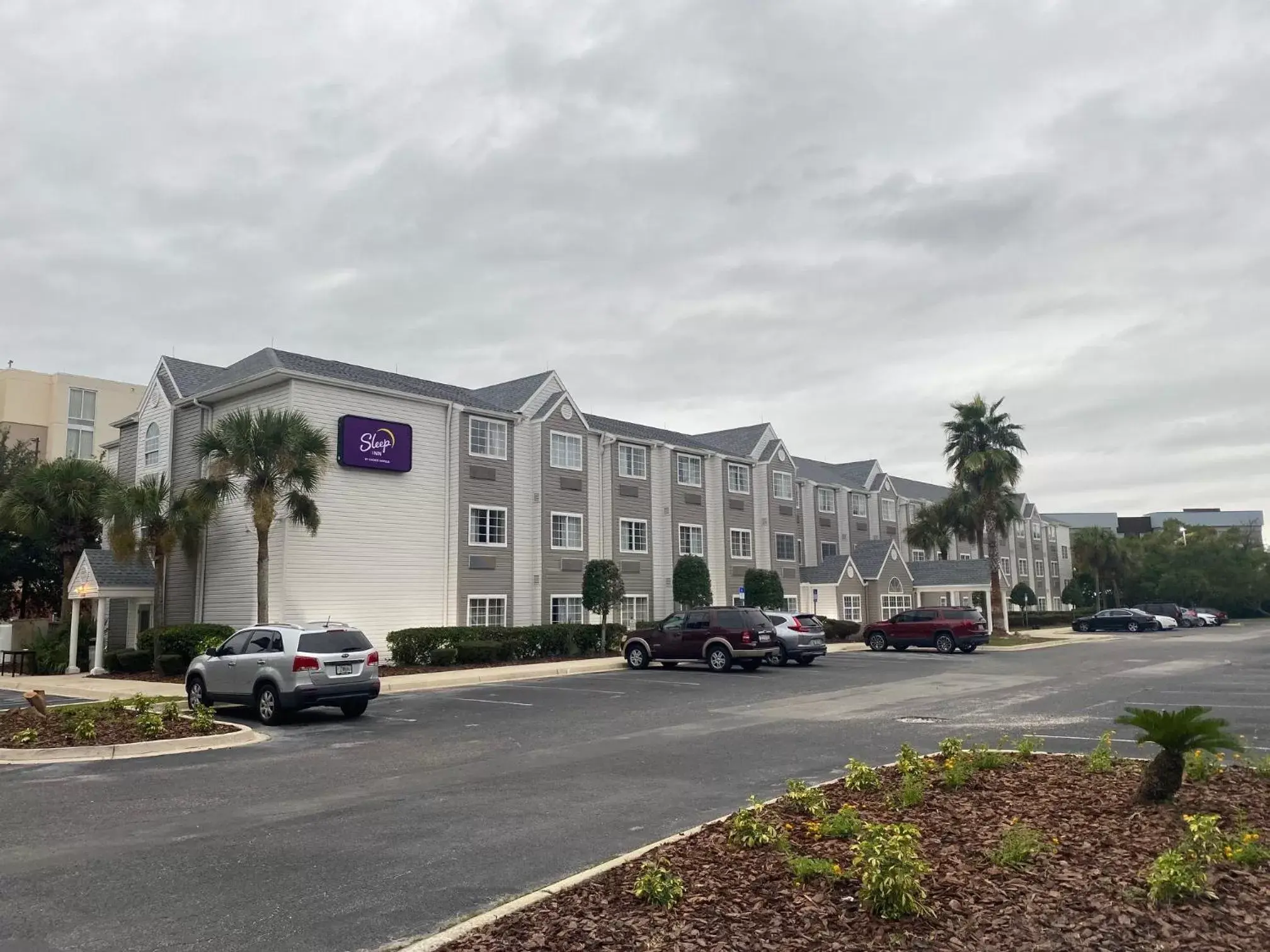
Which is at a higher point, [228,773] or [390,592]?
[390,592]

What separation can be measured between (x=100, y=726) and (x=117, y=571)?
17544mm

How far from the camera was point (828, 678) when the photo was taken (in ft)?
80.6

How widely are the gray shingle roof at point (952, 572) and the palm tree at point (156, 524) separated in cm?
4414

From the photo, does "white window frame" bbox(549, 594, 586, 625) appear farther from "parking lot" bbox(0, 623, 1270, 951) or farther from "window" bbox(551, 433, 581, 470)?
"parking lot" bbox(0, 623, 1270, 951)

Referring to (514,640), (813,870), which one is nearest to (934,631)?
(514,640)

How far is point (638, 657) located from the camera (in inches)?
1138

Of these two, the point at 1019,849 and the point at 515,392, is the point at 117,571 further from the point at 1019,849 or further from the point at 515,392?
the point at 1019,849

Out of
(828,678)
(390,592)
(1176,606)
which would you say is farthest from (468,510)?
(1176,606)

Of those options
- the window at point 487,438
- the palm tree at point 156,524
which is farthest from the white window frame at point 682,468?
the palm tree at point 156,524

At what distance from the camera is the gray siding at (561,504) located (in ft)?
117

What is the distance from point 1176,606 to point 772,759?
6861cm

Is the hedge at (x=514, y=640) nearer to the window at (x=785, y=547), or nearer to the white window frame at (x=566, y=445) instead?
the white window frame at (x=566, y=445)

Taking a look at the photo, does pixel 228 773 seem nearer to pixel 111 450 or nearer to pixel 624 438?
pixel 624 438

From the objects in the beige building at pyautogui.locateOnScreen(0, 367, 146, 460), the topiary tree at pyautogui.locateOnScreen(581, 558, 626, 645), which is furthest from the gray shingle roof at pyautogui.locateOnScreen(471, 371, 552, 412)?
the beige building at pyautogui.locateOnScreen(0, 367, 146, 460)
